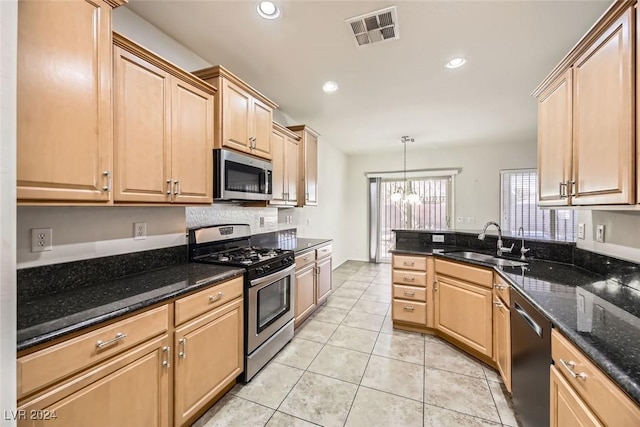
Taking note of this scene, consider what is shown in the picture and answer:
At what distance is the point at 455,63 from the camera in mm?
2406

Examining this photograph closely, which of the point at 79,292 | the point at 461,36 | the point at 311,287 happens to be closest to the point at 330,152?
the point at 311,287

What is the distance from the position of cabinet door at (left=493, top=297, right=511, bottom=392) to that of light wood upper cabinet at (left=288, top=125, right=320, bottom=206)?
2.45 m

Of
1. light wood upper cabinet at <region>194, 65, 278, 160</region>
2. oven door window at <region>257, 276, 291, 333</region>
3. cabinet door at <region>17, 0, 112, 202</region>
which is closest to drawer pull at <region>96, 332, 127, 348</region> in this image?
cabinet door at <region>17, 0, 112, 202</region>

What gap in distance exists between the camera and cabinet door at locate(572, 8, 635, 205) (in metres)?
1.16

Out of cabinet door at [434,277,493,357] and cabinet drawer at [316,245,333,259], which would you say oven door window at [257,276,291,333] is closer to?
cabinet drawer at [316,245,333,259]

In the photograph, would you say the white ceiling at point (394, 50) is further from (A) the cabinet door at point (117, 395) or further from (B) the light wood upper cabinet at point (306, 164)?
(A) the cabinet door at point (117, 395)

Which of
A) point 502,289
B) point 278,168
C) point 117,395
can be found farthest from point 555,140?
point 117,395

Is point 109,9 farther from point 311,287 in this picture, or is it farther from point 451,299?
point 451,299

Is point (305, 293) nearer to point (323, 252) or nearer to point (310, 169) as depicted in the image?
point (323, 252)

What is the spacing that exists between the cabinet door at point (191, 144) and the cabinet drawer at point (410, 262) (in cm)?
202

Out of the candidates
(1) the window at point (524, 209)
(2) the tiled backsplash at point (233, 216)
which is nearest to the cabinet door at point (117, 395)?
(2) the tiled backsplash at point (233, 216)

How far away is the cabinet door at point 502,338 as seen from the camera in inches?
69.8

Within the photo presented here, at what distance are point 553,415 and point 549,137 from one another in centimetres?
170

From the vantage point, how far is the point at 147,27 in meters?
1.88
